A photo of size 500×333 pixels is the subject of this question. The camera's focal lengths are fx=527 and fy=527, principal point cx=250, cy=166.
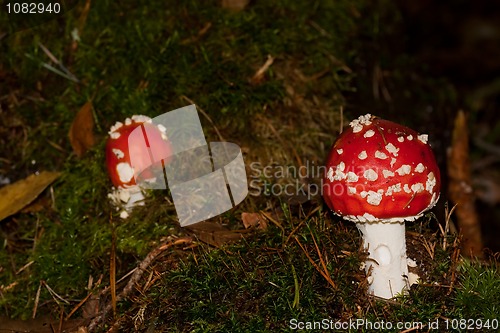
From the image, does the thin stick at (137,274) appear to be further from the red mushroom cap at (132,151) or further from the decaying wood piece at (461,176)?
the decaying wood piece at (461,176)

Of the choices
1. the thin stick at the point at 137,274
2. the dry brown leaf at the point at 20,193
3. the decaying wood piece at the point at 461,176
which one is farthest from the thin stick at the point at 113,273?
the decaying wood piece at the point at 461,176

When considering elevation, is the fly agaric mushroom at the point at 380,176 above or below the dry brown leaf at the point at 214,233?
above

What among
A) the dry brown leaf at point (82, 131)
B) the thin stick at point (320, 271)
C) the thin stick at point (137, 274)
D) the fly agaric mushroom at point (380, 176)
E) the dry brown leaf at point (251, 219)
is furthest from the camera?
the dry brown leaf at point (82, 131)

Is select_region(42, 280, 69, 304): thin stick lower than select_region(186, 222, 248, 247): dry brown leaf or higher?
lower

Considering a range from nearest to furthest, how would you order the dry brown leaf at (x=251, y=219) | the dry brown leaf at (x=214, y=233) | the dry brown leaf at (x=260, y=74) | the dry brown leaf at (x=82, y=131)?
the dry brown leaf at (x=214, y=233)
the dry brown leaf at (x=251, y=219)
the dry brown leaf at (x=82, y=131)
the dry brown leaf at (x=260, y=74)

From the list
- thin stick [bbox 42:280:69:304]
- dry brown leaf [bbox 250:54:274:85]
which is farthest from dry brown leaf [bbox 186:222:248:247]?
dry brown leaf [bbox 250:54:274:85]

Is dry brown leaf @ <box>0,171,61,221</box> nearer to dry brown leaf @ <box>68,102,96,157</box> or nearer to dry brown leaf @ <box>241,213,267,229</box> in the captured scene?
dry brown leaf @ <box>68,102,96,157</box>
